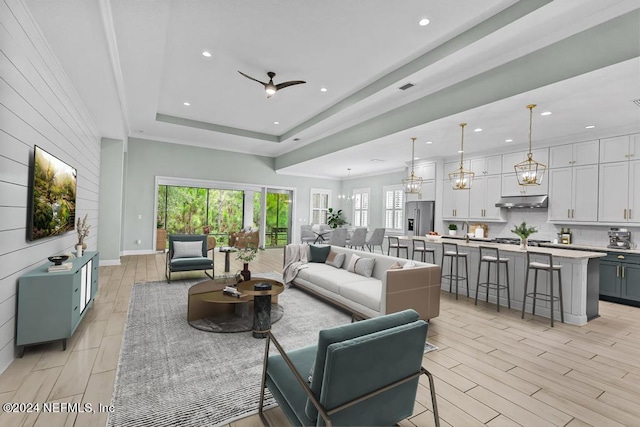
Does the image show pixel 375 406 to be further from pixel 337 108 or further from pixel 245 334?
pixel 337 108

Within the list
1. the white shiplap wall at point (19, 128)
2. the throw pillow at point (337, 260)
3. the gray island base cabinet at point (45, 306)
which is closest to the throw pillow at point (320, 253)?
the throw pillow at point (337, 260)

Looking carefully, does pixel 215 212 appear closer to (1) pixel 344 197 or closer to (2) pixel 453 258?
(1) pixel 344 197

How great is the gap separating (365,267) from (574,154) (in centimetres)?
469

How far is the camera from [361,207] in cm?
1169

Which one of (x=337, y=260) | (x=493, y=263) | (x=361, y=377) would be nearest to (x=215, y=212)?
(x=337, y=260)

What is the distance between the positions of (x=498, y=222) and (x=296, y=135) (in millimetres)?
5356

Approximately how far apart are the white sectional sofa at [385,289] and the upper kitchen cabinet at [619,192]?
3.96 metres

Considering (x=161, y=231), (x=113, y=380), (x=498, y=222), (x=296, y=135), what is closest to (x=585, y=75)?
(x=498, y=222)

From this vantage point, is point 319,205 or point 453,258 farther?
point 319,205

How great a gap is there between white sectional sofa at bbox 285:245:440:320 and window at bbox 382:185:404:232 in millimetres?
5891

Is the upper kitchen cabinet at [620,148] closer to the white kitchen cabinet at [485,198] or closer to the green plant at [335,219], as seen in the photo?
the white kitchen cabinet at [485,198]

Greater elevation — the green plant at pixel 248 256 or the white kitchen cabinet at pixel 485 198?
the white kitchen cabinet at pixel 485 198

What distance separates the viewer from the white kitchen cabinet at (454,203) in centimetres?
746

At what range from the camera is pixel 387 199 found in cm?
1060
